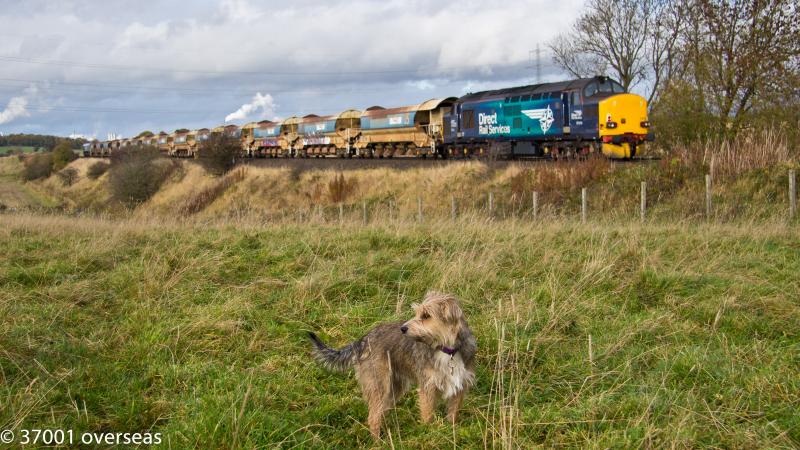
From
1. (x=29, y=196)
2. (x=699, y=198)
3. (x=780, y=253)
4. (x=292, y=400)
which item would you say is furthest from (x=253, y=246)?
(x=29, y=196)

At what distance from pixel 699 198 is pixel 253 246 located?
1324 centimetres

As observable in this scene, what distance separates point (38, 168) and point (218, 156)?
37.2m

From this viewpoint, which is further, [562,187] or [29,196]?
[29,196]

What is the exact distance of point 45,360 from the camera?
465 centimetres

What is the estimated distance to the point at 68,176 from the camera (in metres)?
59.2

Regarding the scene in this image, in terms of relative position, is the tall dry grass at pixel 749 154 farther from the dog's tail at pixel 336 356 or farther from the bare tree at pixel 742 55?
the dog's tail at pixel 336 356

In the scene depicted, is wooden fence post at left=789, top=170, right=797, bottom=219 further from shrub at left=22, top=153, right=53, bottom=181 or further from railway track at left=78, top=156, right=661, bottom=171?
shrub at left=22, top=153, right=53, bottom=181

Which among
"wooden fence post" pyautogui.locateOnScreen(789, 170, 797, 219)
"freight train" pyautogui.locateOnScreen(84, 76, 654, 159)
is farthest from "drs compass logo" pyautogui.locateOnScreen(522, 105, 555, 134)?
"wooden fence post" pyautogui.locateOnScreen(789, 170, 797, 219)

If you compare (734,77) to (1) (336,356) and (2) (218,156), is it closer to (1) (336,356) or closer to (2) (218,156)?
(1) (336,356)

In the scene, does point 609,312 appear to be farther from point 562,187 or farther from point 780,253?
point 562,187

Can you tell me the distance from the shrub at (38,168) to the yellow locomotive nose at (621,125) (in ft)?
211

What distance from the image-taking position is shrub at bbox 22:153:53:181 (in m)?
67.4

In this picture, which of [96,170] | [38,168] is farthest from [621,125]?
[38,168]

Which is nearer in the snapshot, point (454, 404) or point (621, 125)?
point (454, 404)
